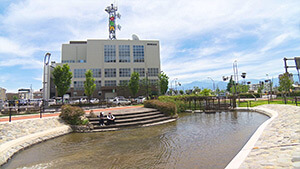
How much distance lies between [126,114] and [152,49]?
50.0 meters

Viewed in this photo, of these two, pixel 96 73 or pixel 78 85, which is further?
pixel 96 73

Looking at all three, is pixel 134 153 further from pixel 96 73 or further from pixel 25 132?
pixel 96 73

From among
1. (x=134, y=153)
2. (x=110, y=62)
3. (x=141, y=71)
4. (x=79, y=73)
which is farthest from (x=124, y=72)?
(x=134, y=153)

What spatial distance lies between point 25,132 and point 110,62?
50.5 meters

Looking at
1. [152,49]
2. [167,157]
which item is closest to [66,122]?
[167,157]

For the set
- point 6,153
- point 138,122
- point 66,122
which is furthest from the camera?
point 138,122

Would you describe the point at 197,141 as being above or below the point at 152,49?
below

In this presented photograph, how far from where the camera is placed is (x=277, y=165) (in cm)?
443

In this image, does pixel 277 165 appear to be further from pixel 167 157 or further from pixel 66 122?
pixel 66 122

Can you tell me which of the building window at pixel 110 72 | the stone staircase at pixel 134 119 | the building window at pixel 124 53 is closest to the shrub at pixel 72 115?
the stone staircase at pixel 134 119

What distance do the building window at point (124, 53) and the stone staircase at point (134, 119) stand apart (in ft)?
148

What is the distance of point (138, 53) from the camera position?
61.6 metres

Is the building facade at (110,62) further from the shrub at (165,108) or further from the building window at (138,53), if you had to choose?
the shrub at (165,108)

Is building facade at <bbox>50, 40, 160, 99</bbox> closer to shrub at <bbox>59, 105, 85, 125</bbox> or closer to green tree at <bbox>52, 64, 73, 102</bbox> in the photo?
green tree at <bbox>52, 64, 73, 102</bbox>
